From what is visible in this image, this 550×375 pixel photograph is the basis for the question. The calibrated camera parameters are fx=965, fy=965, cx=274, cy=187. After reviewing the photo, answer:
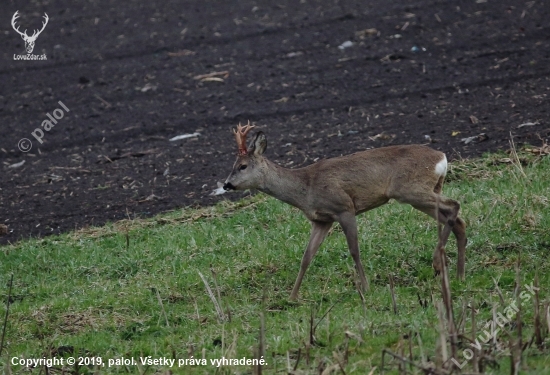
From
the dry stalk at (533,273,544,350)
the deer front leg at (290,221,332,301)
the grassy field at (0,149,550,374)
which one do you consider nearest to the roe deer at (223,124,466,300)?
the deer front leg at (290,221,332,301)

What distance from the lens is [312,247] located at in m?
8.27

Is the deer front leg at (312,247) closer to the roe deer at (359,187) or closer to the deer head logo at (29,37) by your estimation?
the roe deer at (359,187)

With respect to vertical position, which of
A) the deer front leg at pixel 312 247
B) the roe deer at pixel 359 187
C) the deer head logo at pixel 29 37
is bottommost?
the deer front leg at pixel 312 247

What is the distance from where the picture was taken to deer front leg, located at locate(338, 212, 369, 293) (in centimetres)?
796

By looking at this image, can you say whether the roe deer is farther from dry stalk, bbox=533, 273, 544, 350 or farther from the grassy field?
dry stalk, bbox=533, 273, 544, 350

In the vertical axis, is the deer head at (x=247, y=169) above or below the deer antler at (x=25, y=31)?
below

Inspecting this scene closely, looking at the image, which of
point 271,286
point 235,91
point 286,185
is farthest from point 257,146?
point 235,91

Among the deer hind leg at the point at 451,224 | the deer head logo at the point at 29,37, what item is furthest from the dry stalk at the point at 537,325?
the deer head logo at the point at 29,37

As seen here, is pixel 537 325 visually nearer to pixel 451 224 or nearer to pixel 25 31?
pixel 451 224

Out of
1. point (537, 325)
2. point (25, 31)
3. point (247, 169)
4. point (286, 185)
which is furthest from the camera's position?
point (25, 31)

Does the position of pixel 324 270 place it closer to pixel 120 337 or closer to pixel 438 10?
pixel 120 337

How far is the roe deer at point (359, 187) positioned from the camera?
817cm

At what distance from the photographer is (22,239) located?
1055cm

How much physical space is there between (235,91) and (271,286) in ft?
22.9
